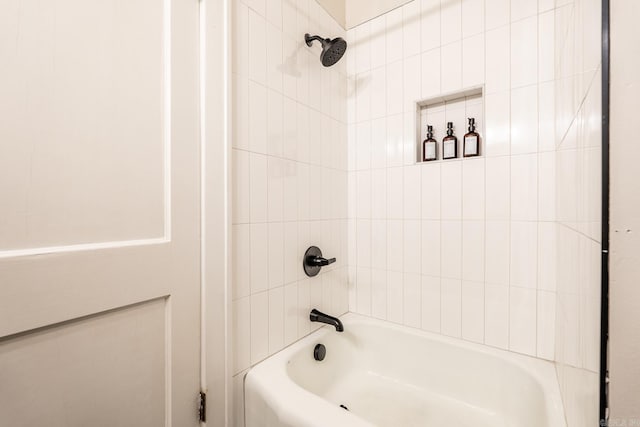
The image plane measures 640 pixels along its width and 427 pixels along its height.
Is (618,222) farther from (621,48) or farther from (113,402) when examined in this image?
(113,402)

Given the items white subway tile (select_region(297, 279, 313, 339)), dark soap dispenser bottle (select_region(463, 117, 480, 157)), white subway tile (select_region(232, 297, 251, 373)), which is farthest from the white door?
dark soap dispenser bottle (select_region(463, 117, 480, 157))

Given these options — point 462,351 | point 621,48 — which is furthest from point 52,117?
point 462,351

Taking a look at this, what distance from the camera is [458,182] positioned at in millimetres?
1214

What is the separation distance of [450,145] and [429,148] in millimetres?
97

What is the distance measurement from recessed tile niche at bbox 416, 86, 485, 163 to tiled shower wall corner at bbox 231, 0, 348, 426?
1.46ft

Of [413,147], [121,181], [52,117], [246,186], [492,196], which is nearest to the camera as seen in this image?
[52,117]

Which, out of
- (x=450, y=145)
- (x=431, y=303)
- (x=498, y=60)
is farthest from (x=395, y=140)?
(x=431, y=303)

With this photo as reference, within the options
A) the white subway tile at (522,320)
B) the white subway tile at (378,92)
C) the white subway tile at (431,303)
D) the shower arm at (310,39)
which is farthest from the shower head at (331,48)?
the white subway tile at (522,320)

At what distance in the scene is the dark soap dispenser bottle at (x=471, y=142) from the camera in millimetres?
1201

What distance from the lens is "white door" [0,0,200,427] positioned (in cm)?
55

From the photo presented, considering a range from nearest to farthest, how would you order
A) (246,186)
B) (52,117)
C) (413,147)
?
(52,117) → (246,186) → (413,147)

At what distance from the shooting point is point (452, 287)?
1237mm

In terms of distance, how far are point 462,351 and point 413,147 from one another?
953mm

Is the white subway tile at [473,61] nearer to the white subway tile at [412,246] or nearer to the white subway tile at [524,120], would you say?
the white subway tile at [524,120]
